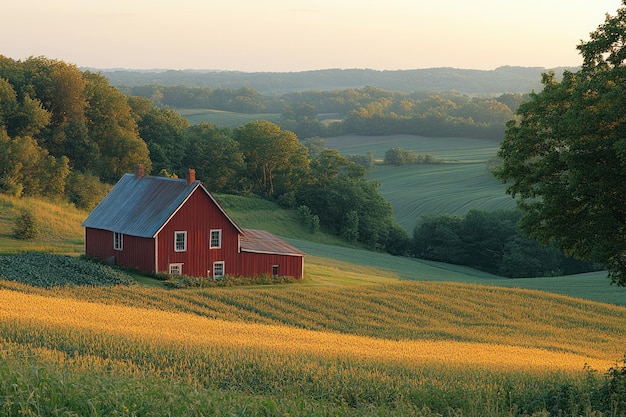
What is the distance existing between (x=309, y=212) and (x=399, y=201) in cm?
3712

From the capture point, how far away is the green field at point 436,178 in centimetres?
11956

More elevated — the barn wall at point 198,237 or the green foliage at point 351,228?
the barn wall at point 198,237

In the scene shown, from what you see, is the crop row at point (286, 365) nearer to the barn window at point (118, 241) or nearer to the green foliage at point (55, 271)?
the green foliage at point (55, 271)

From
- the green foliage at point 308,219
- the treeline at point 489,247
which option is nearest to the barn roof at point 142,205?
the green foliage at point 308,219

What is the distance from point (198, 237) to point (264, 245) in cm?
506

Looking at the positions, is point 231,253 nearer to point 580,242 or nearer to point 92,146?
point 580,242

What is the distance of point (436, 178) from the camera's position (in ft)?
470

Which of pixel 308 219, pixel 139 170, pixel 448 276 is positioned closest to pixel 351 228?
pixel 308 219

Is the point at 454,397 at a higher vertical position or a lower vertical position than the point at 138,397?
lower

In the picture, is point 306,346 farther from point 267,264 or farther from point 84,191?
point 84,191

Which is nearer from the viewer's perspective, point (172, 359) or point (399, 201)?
point (172, 359)

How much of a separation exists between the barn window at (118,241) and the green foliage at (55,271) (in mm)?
3545

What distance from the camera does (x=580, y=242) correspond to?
72.5ft

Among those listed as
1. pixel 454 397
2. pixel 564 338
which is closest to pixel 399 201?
pixel 564 338
